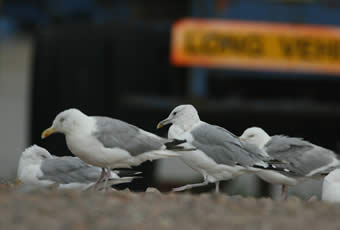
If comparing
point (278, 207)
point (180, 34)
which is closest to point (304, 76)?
point (180, 34)

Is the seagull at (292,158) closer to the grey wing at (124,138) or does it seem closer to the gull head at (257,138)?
the gull head at (257,138)

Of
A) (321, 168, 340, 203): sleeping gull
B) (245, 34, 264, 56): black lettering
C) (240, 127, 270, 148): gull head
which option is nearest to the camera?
(321, 168, 340, 203): sleeping gull

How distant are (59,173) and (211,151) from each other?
1.00 meters

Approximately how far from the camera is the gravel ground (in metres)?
3.91

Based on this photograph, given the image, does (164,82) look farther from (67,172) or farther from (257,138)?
(67,172)

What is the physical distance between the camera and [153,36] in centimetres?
1268

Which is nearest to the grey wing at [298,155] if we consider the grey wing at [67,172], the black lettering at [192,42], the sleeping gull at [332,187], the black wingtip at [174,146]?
the sleeping gull at [332,187]

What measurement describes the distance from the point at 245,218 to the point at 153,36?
861 centimetres

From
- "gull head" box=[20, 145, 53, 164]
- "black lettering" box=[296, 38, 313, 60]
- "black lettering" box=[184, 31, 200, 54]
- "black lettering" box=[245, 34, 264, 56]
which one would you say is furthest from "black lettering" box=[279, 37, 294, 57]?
"gull head" box=[20, 145, 53, 164]

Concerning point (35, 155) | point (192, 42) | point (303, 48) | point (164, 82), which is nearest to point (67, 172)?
point (35, 155)

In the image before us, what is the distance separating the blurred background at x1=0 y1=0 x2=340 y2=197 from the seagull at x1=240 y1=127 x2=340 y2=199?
18.1 ft

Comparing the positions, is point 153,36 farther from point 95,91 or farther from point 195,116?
point 195,116

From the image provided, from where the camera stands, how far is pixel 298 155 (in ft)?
19.3

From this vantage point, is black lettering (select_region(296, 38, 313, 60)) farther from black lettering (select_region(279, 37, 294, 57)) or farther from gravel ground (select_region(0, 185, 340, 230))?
gravel ground (select_region(0, 185, 340, 230))
